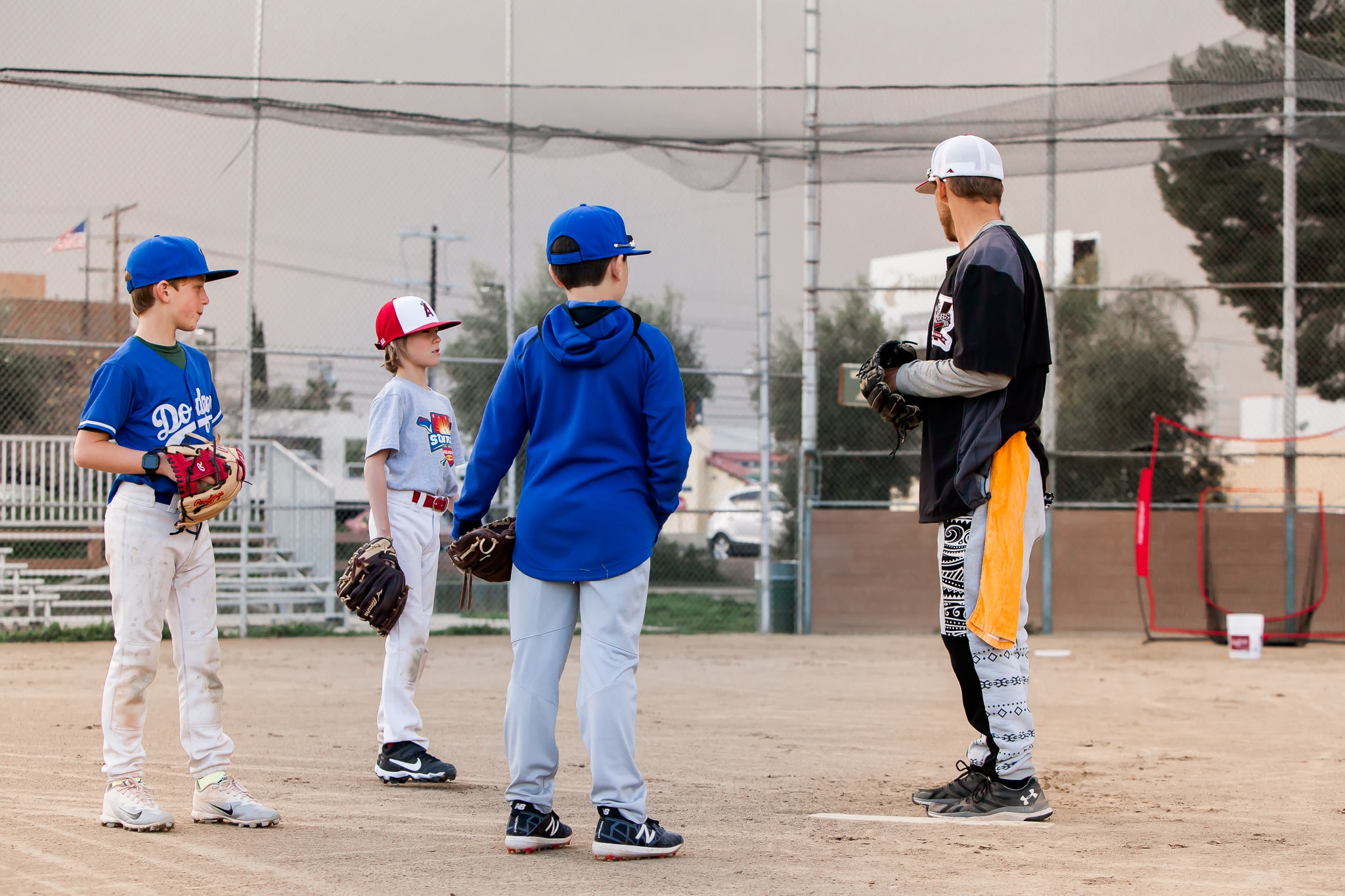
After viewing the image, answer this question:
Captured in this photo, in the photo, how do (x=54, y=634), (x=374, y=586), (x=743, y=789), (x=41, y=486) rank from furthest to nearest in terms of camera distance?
1. (x=41, y=486)
2. (x=54, y=634)
3. (x=743, y=789)
4. (x=374, y=586)

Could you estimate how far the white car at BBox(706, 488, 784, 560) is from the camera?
1279 centimetres

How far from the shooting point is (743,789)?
4.85 m

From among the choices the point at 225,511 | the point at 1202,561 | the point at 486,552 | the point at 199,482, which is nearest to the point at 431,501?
the point at 199,482

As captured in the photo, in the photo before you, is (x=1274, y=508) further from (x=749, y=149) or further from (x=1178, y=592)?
(x=749, y=149)

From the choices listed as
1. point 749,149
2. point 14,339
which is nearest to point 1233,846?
point 749,149

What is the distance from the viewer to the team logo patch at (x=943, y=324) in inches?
175

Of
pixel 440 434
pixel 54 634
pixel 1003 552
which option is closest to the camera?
pixel 1003 552

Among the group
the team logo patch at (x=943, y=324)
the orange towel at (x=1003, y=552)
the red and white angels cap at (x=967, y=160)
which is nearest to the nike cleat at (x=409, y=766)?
the orange towel at (x=1003, y=552)

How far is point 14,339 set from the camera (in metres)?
11.2

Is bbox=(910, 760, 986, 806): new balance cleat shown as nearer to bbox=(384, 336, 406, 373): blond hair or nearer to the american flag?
bbox=(384, 336, 406, 373): blond hair

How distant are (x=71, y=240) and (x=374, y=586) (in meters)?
8.45

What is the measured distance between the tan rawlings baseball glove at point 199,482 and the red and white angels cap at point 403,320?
1.21 meters

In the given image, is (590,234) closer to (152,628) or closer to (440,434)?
(440,434)

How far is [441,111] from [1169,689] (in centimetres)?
806
